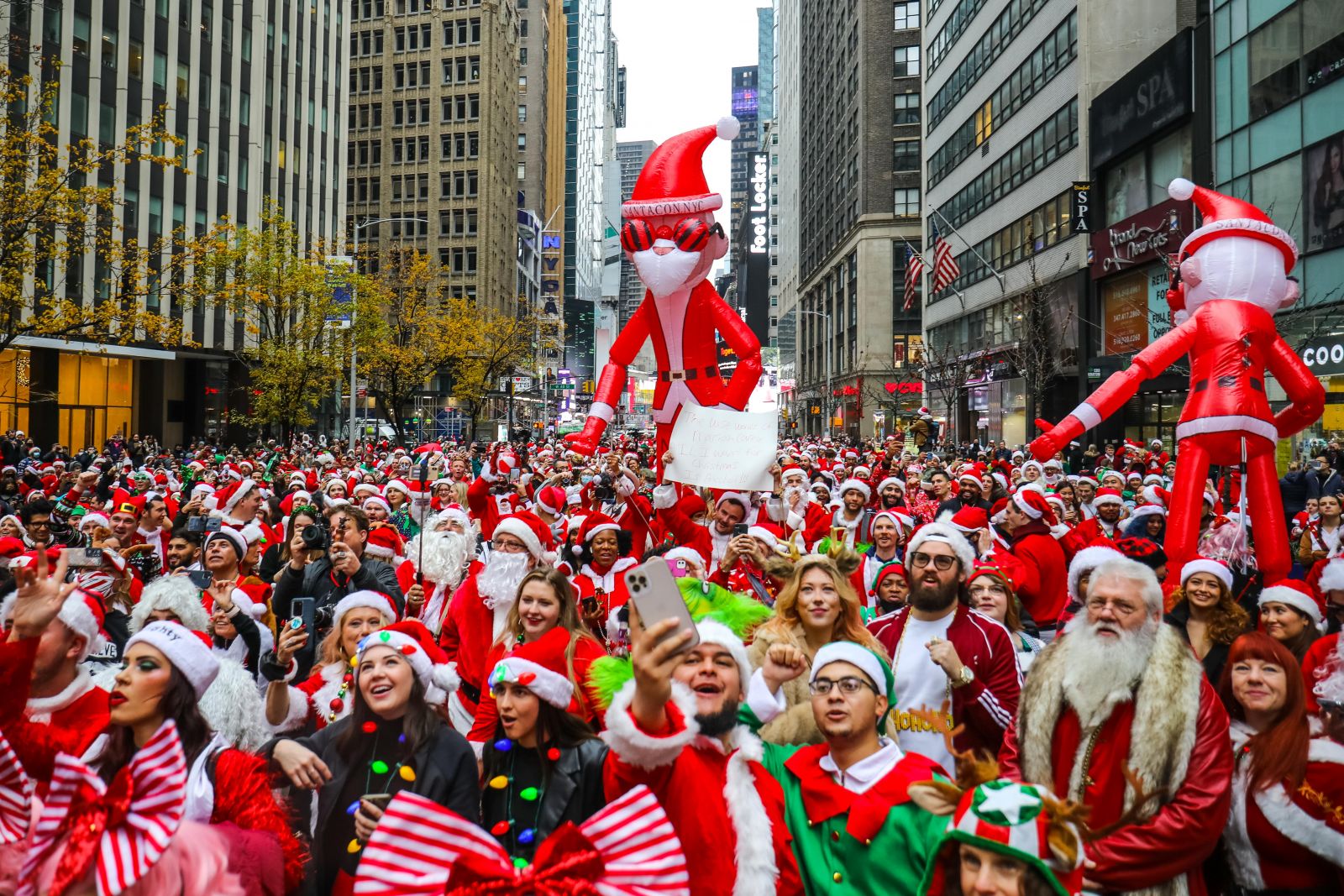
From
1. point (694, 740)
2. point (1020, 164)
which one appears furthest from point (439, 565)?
point (1020, 164)

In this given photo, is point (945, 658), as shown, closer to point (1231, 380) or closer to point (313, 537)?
point (313, 537)

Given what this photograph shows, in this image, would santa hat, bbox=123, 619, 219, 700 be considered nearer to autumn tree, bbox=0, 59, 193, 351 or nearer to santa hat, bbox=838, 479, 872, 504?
santa hat, bbox=838, 479, 872, 504

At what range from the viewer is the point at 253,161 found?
48781 millimetres

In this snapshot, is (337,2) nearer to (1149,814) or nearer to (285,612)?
(285,612)

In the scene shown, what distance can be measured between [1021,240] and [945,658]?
36.9m

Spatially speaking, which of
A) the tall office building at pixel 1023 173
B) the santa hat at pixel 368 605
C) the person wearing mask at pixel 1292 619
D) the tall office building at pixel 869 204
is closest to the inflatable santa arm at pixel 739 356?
the santa hat at pixel 368 605

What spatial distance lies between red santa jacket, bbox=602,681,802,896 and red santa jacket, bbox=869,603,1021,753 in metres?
1.44

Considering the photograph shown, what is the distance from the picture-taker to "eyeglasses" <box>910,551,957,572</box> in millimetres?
4742

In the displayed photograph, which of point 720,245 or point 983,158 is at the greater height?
point 983,158

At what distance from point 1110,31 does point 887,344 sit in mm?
32402

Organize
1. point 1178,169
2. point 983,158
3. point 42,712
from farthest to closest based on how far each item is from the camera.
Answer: point 983,158 < point 1178,169 < point 42,712

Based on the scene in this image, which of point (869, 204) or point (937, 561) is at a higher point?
point (869, 204)

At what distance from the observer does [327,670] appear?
189 inches

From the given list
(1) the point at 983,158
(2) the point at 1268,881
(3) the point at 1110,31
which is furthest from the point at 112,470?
(1) the point at 983,158
